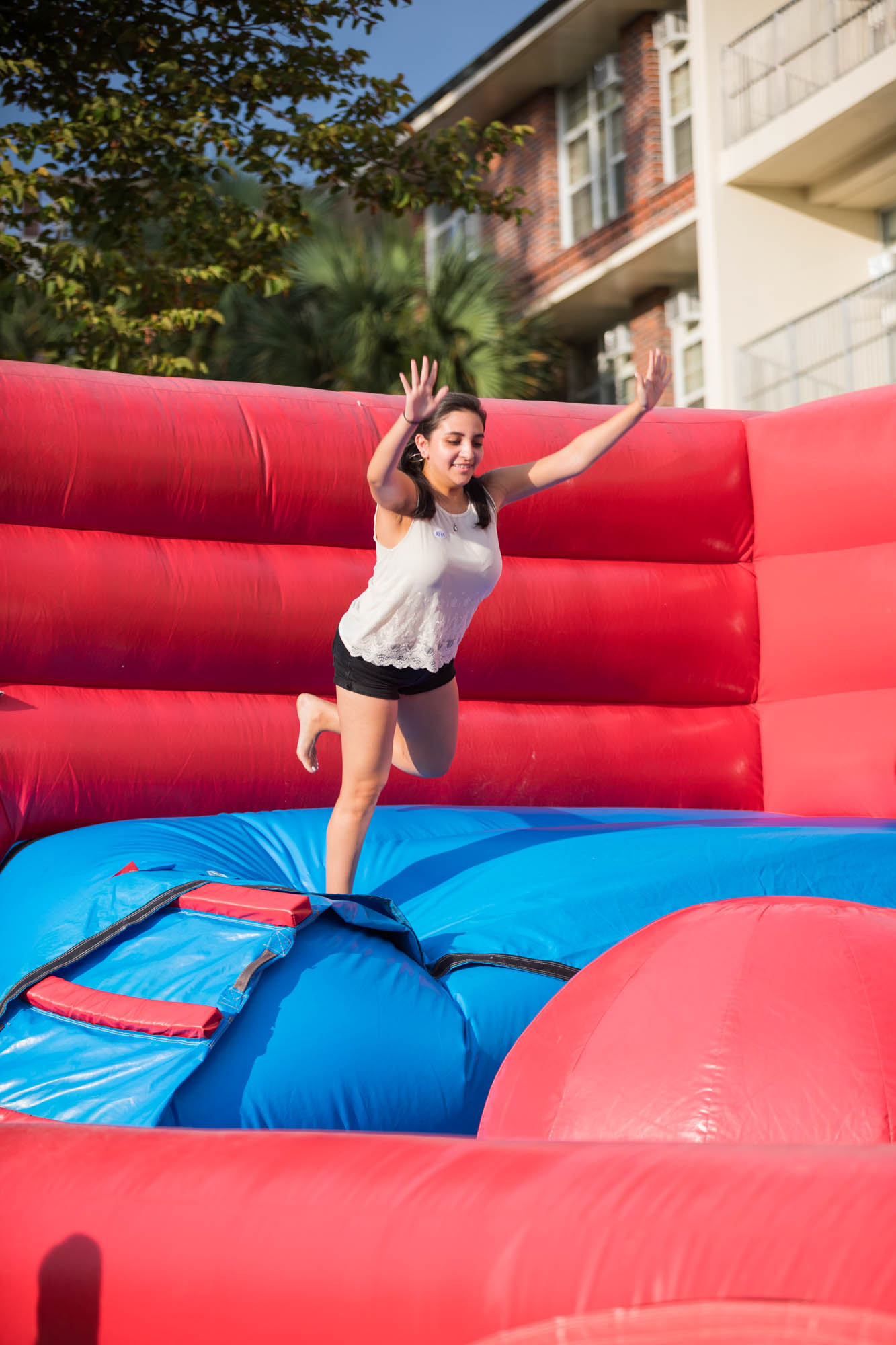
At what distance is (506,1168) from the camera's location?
119 cm

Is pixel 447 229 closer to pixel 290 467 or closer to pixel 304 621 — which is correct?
pixel 290 467

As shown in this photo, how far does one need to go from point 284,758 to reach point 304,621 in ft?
1.39

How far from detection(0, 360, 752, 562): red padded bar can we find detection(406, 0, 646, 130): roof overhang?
8.42 meters

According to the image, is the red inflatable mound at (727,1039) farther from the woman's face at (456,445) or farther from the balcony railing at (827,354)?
the balcony railing at (827,354)

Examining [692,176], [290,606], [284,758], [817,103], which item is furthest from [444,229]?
[284,758]

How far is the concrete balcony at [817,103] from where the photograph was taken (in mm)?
9898

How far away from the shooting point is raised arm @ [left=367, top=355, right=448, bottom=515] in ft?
9.25

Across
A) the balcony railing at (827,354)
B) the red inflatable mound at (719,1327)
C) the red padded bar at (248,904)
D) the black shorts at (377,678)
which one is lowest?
the red inflatable mound at (719,1327)

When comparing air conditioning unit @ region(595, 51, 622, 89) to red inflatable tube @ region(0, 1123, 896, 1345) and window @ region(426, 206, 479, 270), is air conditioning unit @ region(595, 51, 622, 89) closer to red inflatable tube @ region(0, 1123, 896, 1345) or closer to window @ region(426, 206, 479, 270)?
window @ region(426, 206, 479, 270)

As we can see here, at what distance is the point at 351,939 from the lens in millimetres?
2732

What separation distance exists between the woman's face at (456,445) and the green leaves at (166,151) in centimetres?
405

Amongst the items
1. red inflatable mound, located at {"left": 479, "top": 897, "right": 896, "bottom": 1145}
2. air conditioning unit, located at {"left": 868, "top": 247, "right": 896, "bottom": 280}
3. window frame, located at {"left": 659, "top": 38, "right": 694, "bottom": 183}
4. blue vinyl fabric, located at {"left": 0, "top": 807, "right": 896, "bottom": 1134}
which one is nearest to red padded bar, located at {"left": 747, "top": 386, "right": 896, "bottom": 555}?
blue vinyl fabric, located at {"left": 0, "top": 807, "right": 896, "bottom": 1134}

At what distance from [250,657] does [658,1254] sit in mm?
3106

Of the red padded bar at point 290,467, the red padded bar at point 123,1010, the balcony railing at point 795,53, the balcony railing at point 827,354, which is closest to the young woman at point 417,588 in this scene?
the red padded bar at point 123,1010
